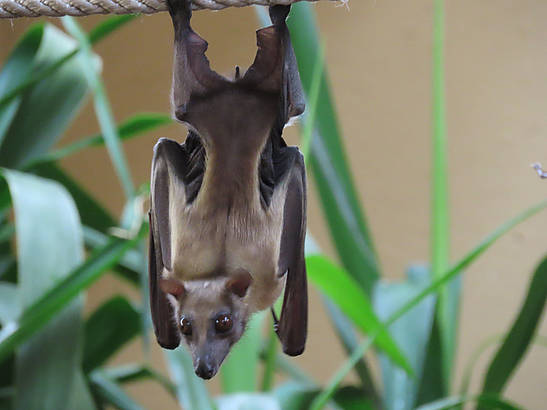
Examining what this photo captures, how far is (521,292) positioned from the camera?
1.96 meters

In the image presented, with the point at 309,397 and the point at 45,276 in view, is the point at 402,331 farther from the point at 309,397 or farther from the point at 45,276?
the point at 45,276

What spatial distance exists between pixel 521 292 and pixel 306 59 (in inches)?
38.6

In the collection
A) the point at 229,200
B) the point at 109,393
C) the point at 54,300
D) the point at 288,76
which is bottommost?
the point at 109,393

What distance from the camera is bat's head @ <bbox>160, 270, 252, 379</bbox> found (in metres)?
0.77

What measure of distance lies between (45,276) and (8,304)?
164 millimetres

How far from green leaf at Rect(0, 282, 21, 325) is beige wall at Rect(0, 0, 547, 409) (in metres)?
1.13

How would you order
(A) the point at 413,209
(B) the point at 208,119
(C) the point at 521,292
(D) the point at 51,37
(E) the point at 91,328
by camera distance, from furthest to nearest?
(A) the point at 413,209 → (C) the point at 521,292 → (D) the point at 51,37 → (E) the point at 91,328 → (B) the point at 208,119

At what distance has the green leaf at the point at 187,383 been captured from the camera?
1.14 meters

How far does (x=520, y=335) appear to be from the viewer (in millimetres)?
1079

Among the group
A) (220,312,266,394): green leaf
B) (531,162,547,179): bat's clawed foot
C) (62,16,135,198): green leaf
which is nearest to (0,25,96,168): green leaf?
(62,16,135,198): green leaf

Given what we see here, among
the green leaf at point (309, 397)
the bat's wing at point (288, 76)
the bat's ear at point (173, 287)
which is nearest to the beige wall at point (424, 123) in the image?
the green leaf at point (309, 397)

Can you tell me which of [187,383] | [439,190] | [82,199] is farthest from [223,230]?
[82,199]

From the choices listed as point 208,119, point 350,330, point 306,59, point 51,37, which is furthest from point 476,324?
point 208,119

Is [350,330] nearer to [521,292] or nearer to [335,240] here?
[335,240]
